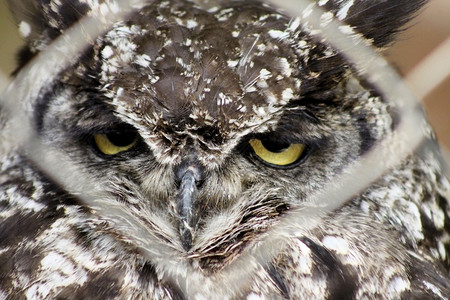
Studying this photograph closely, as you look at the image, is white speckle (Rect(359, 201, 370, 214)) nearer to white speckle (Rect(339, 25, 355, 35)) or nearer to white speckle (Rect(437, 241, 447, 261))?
white speckle (Rect(437, 241, 447, 261))

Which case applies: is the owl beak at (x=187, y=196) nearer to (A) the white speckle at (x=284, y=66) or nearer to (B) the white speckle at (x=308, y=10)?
(A) the white speckle at (x=284, y=66)

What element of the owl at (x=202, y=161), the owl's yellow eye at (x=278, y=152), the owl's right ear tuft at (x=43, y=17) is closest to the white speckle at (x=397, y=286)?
the owl at (x=202, y=161)

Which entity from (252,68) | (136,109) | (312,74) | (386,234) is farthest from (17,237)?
(386,234)

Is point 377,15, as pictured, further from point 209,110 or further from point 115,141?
point 115,141

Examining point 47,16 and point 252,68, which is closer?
point 252,68

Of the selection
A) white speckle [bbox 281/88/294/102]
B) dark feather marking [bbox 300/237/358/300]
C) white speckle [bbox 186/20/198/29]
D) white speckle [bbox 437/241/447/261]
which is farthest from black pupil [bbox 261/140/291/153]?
white speckle [bbox 437/241/447/261]

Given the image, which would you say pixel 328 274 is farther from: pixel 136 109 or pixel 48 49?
pixel 48 49

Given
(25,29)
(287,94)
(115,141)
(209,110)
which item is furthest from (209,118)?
(25,29)
